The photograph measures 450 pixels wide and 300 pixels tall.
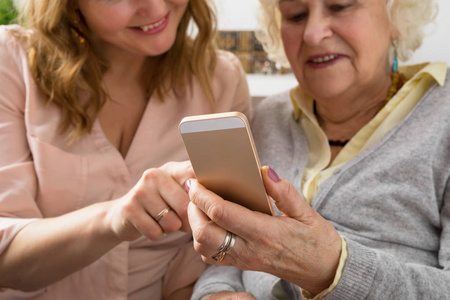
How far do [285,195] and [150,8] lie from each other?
678 millimetres

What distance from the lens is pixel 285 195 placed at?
0.83 metres

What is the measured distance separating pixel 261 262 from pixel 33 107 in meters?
0.77

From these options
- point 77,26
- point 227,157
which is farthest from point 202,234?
point 77,26

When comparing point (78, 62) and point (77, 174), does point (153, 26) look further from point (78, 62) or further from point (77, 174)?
point (77, 174)

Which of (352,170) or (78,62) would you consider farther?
(78,62)

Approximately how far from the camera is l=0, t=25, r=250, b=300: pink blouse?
1.24m

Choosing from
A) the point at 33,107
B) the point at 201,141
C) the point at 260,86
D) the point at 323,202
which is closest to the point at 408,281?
the point at 323,202

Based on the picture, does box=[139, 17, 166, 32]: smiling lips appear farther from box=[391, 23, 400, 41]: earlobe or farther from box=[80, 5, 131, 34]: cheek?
box=[391, 23, 400, 41]: earlobe

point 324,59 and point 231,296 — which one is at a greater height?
point 324,59

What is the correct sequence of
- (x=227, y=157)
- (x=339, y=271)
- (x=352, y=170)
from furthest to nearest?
(x=352, y=170)
(x=339, y=271)
(x=227, y=157)

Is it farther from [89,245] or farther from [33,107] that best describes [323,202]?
[33,107]

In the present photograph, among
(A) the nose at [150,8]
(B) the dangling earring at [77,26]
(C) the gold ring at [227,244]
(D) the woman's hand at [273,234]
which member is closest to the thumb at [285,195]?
(D) the woman's hand at [273,234]

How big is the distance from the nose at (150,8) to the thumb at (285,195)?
63cm

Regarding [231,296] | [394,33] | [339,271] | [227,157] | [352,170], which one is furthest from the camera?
[394,33]
